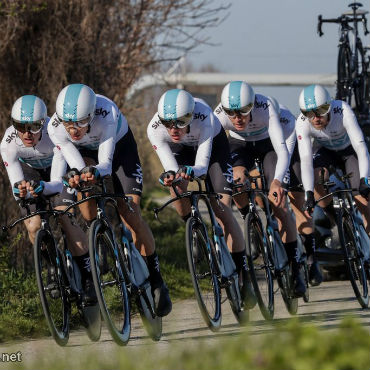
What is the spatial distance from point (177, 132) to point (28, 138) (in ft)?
3.79

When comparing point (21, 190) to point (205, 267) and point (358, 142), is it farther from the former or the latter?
point (358, 142)

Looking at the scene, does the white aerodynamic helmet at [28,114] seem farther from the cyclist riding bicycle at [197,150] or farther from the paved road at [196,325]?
the paved road at [196,325]

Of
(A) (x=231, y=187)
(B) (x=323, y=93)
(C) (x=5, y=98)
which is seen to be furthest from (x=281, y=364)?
(C) (x=5, y=98)

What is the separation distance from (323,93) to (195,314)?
7.73 ft

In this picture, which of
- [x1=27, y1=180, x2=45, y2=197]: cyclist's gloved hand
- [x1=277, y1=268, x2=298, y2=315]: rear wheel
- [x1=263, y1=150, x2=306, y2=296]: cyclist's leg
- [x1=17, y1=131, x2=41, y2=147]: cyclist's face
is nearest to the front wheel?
[x1=27, y1=180, x2=45, y2=197]: cyclist's gloved hand

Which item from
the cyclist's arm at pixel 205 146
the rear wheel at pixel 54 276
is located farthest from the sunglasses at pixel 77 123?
the cyclist's arm at pixel 205 146

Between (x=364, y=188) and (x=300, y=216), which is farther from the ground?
(x=364, y=188)

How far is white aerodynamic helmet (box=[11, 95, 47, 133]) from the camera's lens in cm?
880

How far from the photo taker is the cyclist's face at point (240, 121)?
9883mm

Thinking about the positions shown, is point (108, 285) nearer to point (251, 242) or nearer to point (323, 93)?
point (251, 242)

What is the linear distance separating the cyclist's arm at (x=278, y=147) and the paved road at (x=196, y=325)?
1244 mm

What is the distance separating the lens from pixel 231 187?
31.2 feet

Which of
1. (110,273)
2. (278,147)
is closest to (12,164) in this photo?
(110,273)

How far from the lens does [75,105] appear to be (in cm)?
838
